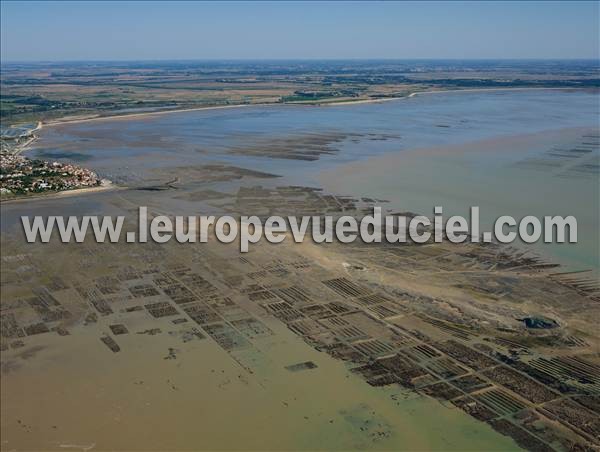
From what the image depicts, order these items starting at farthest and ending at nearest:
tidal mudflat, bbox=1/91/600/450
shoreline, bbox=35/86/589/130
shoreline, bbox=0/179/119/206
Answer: shoreline, bbox=35/86/589/130 < shoreline, bbox=0/179/119/206 < tidal mudflat, bbox=1/91/600/450

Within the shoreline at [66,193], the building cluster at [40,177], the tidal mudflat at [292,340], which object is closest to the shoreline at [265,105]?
the building cluster at [40,177]

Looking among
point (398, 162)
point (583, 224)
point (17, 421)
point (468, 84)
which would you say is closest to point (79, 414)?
point (17, 421)

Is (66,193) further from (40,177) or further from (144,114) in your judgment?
(144,114)

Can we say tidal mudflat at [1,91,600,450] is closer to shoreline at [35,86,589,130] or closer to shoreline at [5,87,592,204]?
shoreline at [5,87,592,204]

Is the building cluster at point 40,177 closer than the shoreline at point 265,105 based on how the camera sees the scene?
Yes

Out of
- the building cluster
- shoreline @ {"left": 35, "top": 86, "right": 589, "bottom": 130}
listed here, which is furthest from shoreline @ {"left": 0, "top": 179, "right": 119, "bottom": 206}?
shoreline @ {"left": 35, "top": 86, "right": 589, "bottom": 130}

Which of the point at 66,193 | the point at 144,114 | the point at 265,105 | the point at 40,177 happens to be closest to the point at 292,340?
the point at 66,193

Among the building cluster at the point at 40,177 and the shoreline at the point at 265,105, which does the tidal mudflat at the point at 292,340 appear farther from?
the shoreline at the point at 265,105
